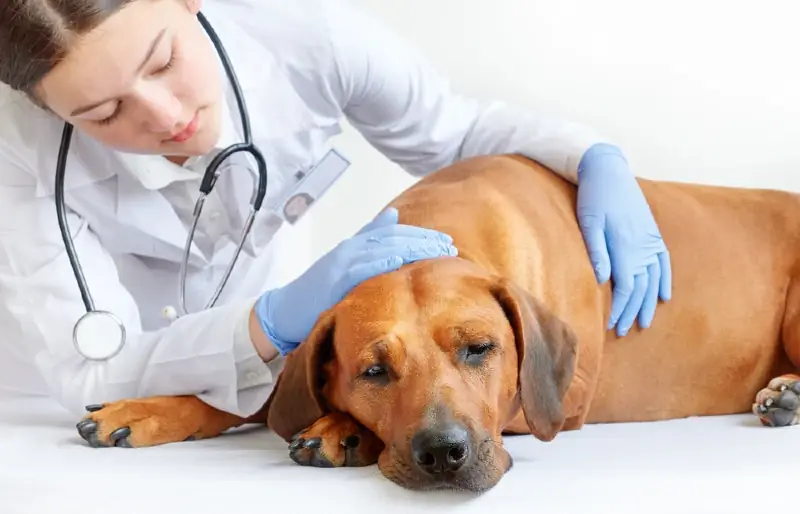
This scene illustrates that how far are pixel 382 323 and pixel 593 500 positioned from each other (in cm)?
49

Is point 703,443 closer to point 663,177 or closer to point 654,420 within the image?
point 654,420

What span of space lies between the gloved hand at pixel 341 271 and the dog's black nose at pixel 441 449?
1.38ft

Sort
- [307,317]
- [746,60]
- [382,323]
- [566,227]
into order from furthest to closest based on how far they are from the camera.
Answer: [746,60] → [566,227] → [307,317] → [382,323]

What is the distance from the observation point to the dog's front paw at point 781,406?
6.48ft

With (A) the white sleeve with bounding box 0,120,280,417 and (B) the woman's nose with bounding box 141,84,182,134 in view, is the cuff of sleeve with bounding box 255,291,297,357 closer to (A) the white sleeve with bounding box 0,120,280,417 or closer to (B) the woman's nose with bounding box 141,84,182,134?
(A) the white sleeve with bounding box 0,120,280,417

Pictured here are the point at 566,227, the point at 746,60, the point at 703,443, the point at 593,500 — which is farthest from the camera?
the point at 746,60

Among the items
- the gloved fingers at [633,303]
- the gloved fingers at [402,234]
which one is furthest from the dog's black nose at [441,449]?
the gloved fingers at [633,303]

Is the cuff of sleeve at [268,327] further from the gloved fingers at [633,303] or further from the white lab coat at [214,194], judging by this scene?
the gloved fingers at [633,303]

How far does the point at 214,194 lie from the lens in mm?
2363

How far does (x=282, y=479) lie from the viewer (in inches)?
59.3

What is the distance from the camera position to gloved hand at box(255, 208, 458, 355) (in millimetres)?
1810

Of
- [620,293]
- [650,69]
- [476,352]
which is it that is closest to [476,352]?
[476,352]

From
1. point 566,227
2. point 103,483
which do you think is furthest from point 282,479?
point 566,227

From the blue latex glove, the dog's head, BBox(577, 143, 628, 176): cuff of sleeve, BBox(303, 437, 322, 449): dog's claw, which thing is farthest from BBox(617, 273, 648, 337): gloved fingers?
BBox(303, 437, 322, 449): dog's claw
